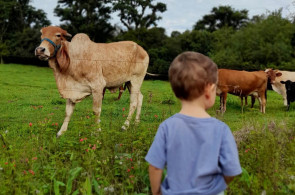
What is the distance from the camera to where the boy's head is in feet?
7.14

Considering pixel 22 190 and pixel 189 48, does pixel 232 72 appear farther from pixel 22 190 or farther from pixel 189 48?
pixel 22 190

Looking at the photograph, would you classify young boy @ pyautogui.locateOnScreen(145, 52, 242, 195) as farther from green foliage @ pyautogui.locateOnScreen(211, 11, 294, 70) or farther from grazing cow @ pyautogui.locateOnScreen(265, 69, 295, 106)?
grazing cow @ pyautogui.locateOnScreen(265, 69, 295, 106)

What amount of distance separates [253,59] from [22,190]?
1548 centimetres

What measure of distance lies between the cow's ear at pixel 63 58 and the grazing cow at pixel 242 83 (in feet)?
17.5

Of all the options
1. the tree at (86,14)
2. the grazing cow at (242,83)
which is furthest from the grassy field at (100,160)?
the grazing cow at (242,83)

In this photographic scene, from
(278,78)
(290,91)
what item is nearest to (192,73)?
(290,91)

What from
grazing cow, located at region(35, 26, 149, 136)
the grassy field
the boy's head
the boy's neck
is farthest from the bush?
grazing cow, located at region(35, 26, 149, 136)

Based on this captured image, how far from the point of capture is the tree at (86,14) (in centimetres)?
754

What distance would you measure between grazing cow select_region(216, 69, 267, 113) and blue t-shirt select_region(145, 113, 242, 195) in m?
7.64

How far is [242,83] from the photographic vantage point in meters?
10.6

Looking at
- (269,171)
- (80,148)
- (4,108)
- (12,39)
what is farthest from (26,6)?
(269,171)

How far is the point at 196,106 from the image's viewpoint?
2281 millimetres

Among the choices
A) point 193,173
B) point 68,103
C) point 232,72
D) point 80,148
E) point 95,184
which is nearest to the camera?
point 193,173

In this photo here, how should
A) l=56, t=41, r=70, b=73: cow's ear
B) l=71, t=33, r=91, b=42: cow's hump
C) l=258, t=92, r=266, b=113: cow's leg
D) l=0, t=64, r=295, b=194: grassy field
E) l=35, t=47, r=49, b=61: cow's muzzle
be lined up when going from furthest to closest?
l=258, t=92, r=266, b=113: cow's leg < l=71, t=33, r=91, b=42: cow's hump < l=56, t=41, r=70, b=73: cow's ear < l=35, t=47, r=49, b=61: cow's muzzle < l=0, t=64, r=295, b=194: grassy field
